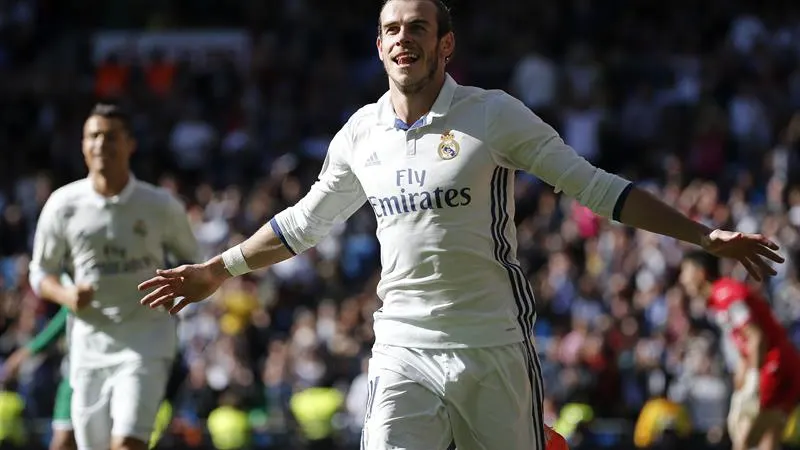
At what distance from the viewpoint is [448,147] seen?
6535 millimetres

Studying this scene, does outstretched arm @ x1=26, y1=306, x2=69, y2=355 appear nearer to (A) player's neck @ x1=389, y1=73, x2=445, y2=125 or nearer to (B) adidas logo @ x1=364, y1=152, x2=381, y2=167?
(B) adidas logo @ x1=364, y1=152, x2=381, y2=167

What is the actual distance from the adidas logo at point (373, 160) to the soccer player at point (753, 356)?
16.6ft

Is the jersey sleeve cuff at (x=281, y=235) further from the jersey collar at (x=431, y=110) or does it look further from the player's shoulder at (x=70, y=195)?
the player's shoulder at (x=70, y=195)

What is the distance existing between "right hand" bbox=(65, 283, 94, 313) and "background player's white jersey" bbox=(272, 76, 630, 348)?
8.99ft

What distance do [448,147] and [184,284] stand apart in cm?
128

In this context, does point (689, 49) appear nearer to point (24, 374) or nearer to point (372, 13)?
point (372, 13)

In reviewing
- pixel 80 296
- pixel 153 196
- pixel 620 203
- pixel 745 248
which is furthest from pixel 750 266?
pixel 153 196

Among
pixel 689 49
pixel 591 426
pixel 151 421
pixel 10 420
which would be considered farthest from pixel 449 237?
pixel 689 49

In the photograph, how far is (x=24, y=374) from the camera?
54.5ft

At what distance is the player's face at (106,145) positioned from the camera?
9383 mm

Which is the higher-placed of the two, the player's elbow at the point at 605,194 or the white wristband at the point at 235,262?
the player's elbow at the point at 605,194

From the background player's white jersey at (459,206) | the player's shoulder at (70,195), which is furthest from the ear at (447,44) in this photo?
the player's shoulder at (70,195)

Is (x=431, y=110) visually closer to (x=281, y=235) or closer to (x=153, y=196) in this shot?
(x=281, y=235)

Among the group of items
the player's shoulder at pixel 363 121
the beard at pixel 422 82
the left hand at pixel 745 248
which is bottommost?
the left hand at pixel 745 248
